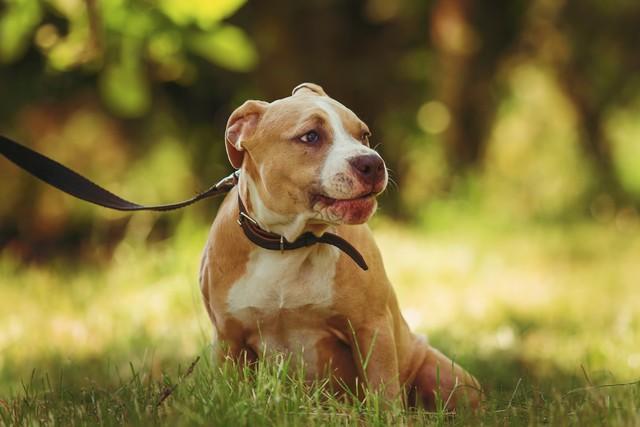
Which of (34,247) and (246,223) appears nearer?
(246,223)

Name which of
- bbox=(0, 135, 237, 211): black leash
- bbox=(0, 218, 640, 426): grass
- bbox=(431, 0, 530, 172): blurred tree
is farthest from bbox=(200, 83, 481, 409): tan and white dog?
bbox=(431, 0, 530, 172): blurred tree

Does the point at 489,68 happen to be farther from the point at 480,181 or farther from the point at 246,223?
the point at 246,223

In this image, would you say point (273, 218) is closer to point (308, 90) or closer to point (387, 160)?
point (308, 90)

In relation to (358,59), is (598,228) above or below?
below

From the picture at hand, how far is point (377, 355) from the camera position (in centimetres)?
312

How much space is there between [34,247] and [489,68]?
5322 millimetres

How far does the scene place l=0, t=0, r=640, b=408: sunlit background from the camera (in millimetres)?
4574

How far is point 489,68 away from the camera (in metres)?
10.8

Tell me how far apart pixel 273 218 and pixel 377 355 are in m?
0.54

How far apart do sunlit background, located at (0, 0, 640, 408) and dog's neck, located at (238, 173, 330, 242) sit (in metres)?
0.81

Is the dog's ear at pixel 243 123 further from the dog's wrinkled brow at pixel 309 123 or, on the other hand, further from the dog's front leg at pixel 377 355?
the dog's front leg at pixel 377 355

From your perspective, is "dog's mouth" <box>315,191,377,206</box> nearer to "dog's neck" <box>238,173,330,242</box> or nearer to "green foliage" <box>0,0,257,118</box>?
"dog's neck" <box>238,173,330,242</box>

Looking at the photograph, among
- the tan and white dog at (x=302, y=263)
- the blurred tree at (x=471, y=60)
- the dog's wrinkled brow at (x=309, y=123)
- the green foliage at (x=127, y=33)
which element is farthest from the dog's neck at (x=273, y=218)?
the blurred tree at (x=471, y=60)

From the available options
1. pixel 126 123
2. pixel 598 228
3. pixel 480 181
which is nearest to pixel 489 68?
pixel 480 181
